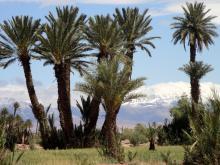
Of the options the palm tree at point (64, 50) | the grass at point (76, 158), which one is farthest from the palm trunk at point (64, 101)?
the grass at point (76, 158)

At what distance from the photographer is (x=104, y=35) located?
4406cm

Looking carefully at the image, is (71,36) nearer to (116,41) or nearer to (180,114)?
(116,41)

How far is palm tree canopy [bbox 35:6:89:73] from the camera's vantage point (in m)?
41.7

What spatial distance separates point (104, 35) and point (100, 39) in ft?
1.54

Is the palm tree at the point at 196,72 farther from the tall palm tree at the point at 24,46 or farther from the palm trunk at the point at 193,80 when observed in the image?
the tall palm tree at the point at 24,46

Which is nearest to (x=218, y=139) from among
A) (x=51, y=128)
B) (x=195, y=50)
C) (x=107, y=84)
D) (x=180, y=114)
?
(x=107, y=84)

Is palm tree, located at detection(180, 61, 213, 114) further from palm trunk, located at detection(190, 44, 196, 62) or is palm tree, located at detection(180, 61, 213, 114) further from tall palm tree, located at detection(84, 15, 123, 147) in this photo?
tall palm tree, located at detection(84, 15, 123, 147)

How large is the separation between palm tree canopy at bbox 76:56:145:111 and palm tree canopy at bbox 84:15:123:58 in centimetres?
1184

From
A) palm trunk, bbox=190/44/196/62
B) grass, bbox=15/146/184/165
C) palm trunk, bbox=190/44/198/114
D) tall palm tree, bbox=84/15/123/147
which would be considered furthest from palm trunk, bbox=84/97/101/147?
palm trunk, bbox=190/44/196/62

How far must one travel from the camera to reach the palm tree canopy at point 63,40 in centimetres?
4166

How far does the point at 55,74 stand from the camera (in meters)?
42.9

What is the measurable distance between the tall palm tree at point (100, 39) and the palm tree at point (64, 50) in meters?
1.03

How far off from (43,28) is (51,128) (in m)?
8.02

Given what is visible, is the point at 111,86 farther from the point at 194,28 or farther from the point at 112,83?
the point at 194,28
